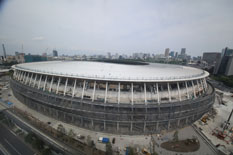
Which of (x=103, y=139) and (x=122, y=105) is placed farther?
(x=122, y=105)

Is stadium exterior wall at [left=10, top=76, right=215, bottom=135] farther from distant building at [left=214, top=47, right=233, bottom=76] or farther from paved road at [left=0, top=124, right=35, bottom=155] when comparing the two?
distant building at [left=214, top=47, right=233, bottom=76]

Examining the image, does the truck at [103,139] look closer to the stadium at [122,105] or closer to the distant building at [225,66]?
the stadium at [122,105]

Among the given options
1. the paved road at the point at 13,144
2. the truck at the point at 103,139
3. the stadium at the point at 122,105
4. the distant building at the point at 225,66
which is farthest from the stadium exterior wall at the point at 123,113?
the distant building at the point at 225,66

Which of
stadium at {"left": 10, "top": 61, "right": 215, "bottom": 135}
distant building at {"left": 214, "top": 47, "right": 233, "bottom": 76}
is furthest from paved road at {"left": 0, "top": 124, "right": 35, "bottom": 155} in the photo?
distant building at {"left": 214, "top": 47, "right": 233, "bottom": 76}

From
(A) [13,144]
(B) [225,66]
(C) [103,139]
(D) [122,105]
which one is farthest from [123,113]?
(B) [225,66]

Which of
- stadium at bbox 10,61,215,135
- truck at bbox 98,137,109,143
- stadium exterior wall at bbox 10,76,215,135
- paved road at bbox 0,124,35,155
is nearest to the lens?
paved road at bbox 0,124,35,155

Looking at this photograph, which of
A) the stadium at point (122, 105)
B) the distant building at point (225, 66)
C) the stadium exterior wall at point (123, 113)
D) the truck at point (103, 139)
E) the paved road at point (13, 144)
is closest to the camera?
the paved road at point (13, 144)

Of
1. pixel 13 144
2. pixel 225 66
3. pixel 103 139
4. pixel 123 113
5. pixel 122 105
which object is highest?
pixel 225 66

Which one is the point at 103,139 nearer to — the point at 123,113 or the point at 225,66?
the point at 123,113
